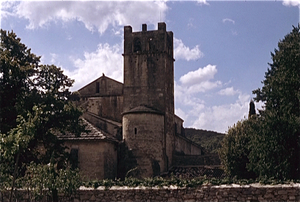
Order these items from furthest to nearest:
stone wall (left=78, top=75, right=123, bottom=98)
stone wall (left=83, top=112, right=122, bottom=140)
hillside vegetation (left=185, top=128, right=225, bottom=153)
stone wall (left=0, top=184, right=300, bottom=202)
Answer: hillside vegetation (left=185, top=128, right=225, bottom=153) → stone wall (left=78, top=75, right=123, bottom=98) → stone wall (left=83, top=112, right=122, bottom=140) → stone wall (left=0, top=184, right=300, bottom=202)

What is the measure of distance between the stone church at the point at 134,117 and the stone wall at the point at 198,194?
13.1 metres

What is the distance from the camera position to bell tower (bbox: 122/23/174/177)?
33719 millimetres

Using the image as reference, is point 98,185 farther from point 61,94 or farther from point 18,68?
point 61,94

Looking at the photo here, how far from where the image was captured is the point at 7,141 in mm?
15500

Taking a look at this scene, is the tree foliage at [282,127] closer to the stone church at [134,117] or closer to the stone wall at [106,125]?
the stone church at [134,117]

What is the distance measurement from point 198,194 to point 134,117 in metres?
18.1

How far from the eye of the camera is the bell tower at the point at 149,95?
3372 cm

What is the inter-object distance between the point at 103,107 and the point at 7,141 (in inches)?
948

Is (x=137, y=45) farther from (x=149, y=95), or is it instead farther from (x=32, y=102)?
(x=32, y=102)

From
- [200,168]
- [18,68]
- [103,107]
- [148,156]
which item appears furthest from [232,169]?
[18,68]

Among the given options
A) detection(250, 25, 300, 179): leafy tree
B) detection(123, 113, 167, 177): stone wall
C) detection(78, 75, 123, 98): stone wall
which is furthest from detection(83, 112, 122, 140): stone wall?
detection(250, 25, 300, 179): leafy tree

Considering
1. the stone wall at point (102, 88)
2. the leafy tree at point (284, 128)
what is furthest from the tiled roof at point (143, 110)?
the leafy tree at point (284, 128)

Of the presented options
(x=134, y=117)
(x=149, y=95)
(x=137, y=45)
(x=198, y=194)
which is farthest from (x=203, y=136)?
(x=198, y=194)

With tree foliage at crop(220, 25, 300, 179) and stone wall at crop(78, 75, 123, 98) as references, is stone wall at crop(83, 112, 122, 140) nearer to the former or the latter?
stone wall at crop(78, 75, 123, 98)
